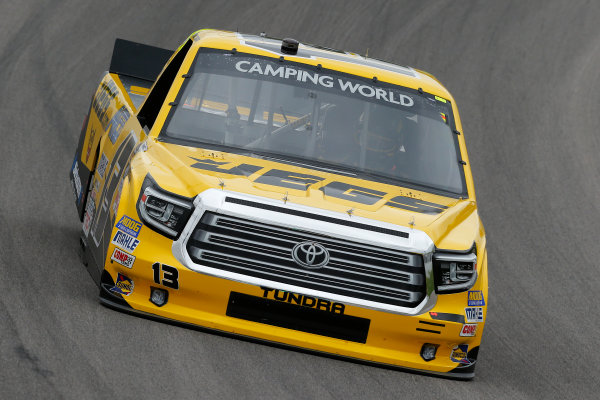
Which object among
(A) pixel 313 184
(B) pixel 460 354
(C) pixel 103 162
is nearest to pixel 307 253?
(A) pixel 313 184

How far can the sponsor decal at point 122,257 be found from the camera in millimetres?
6070

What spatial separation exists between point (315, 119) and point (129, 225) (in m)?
1.60

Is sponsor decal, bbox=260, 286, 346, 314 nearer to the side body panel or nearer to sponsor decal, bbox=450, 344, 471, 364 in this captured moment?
sponsor decal, bbox=450, 344, 471, 364

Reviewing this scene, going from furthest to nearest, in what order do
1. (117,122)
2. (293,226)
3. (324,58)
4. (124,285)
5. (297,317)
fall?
(117,122), (324,58), (124,285), (297,317), (293,226)

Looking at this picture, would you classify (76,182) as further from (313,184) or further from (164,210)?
(313,184)

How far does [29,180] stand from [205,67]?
3.62 m

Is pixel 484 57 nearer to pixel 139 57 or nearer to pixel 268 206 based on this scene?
pixel 139 57

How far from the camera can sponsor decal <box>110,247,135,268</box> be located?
6.07m

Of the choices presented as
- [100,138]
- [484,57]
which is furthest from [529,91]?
[100,138]

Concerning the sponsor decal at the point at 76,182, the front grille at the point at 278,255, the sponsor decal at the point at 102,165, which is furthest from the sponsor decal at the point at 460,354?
the sponsor decal at the point at 76,182

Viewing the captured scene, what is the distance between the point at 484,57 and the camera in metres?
19.3

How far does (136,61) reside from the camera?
30.2ft

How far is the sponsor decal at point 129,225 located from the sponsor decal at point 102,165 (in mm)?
1477

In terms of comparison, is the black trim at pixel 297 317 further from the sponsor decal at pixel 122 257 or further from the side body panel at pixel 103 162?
the side body panel at pixel 103 162
